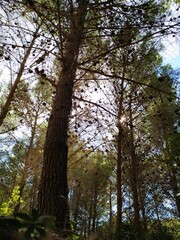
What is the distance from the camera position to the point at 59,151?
9.62ft

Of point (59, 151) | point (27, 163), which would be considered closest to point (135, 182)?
point (27, 163)

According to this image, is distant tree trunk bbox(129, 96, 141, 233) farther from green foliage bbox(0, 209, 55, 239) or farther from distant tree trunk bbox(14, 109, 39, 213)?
green foliage bbox(0, 209, 55, 239)

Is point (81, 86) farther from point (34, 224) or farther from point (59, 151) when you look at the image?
point (34, 224)

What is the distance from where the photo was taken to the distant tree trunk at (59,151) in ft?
8.30

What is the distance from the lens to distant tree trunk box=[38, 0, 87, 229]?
2.53 meters

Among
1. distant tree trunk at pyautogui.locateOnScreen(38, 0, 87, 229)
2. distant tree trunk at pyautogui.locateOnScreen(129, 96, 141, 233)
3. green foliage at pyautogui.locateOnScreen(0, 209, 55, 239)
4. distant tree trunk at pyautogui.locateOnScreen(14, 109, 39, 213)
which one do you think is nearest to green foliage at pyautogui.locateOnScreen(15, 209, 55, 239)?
green foliage at pyautogui.locateOnScreen(0, 209, 55, 239)

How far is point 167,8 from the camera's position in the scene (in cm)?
496

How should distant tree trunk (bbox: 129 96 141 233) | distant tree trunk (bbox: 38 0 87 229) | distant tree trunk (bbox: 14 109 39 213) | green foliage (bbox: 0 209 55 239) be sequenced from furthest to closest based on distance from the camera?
1. distant tree trunk (bbox: 14 109 39 213)
2. distant tree trunk (bbox: 129 96 141 233)
3. distant tree trunk (bbox: 38 0 87 229)
4. green foliage (bbox: 0 209 55 239)

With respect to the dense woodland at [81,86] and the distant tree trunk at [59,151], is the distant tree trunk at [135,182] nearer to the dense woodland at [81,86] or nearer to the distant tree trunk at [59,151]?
the dense woodland at [81,86]

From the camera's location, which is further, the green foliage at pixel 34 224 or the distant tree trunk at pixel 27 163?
the distant tree trunk at pixel 27 163

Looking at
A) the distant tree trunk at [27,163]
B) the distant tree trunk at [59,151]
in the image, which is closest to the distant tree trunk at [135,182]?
the distant tree trunk at [27,163]

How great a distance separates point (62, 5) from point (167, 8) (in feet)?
8.16

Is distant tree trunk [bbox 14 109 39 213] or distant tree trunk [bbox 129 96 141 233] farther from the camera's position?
distant tree trunk [bbox 14 109 39 213]

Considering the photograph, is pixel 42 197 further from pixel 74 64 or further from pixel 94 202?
pixel 94 202
